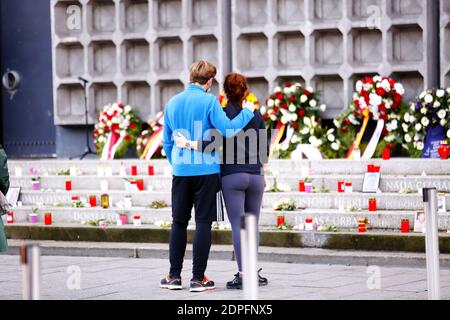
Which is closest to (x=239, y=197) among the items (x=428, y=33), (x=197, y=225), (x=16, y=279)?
(x=197, y=225)

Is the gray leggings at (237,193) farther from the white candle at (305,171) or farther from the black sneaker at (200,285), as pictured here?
the white candle at (305,171)

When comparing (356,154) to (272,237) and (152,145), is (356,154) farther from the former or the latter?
(152,145)

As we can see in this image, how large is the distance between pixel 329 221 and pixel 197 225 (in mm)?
3203

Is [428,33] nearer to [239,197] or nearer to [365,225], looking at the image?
[365,225]

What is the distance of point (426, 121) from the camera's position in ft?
44.4

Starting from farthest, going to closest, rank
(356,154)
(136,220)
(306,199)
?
1. (356,154)
2. (136,220)
3. (306,199)

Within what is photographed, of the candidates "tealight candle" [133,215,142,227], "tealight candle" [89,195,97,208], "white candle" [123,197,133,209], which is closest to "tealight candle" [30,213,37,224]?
"tealight candle" [89,195,97,208]

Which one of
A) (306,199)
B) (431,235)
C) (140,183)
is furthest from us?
(140,183)

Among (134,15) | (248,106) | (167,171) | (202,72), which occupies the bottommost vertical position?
(167,171)

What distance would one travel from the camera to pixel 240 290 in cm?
993

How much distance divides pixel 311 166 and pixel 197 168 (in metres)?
4.38

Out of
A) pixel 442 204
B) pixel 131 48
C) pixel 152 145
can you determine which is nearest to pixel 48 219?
pixel 152 145

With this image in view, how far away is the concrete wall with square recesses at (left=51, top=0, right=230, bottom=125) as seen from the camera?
15969 millimetres

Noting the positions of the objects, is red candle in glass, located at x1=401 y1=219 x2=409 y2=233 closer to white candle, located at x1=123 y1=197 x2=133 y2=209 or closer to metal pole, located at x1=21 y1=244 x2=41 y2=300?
white candle, located at x1=123 y1=197 x2=133 y2=209
